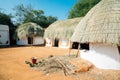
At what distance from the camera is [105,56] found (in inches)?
376

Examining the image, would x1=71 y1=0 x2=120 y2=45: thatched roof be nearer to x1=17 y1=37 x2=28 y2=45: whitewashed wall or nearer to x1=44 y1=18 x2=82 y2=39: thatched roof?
x1=44 y1=18 x2=82 y2=39: thatched roof

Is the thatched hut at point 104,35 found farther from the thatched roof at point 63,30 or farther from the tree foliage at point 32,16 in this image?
the tree foliage at point 32,16

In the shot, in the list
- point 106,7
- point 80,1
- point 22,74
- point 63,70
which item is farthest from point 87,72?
point 80,1

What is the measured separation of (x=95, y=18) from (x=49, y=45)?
664 inches

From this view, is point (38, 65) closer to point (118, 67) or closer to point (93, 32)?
point (93, 32)

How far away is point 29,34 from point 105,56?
799 inches

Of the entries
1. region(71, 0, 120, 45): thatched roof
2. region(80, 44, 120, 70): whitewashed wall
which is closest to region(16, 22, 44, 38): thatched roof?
region(71, 0, 120, 45): thatched roof

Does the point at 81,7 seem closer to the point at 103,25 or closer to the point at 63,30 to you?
the point at 63,30

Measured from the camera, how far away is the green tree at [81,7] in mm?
33250

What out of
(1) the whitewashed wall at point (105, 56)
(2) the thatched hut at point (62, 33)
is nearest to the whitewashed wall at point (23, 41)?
(2) the thatched hut at point (62, 33)

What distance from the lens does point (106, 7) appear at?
423 inches

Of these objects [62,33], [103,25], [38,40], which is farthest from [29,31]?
[103,25]

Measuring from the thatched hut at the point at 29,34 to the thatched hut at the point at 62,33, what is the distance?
2934mm

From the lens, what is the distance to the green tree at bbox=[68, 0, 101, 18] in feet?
109
